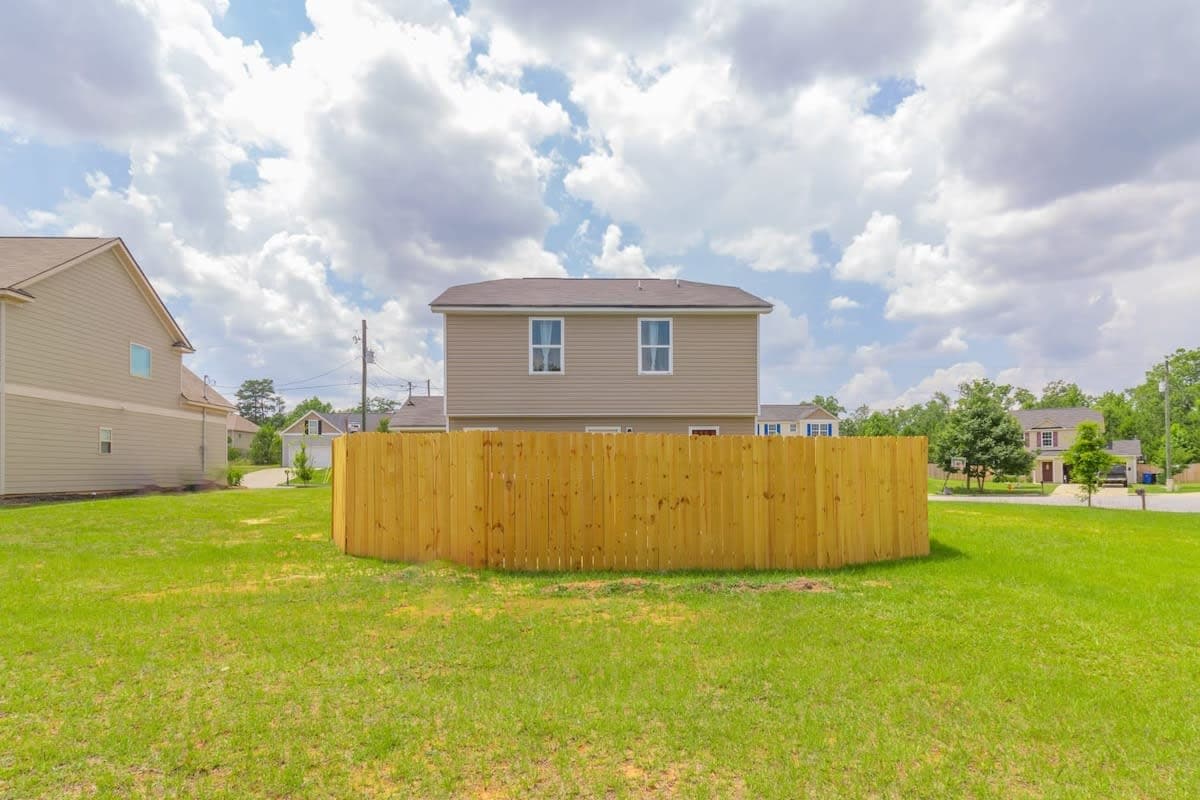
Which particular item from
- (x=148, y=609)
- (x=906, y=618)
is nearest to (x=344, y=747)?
(x=148, y=609)

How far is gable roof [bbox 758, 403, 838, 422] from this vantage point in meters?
60.3

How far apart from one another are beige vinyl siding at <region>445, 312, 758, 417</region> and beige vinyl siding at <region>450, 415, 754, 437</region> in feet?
0.60

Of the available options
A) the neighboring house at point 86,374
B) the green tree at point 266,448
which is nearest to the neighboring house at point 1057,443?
the neighboring house at point 86,374

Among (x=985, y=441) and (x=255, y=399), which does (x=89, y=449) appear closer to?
(x=985, y=441)

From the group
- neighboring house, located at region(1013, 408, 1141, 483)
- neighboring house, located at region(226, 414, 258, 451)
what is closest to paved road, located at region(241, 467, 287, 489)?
neighboring house, located at region(226, 414, 258, 451)

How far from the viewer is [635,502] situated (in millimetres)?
7879

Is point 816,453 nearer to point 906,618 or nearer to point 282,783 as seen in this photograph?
point 906,618

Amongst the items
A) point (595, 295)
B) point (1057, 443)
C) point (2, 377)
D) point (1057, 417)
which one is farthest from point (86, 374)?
point (1057, 417)

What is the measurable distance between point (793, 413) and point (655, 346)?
160 feet

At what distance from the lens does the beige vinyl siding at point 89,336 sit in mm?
16641

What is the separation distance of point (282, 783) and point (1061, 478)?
62480 millimetres

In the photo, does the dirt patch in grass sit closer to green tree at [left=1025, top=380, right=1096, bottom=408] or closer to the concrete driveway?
the concrete driveway

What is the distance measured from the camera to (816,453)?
26.8ft

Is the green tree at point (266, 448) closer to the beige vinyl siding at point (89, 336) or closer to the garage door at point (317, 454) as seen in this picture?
the garage door at point (317, 454)
